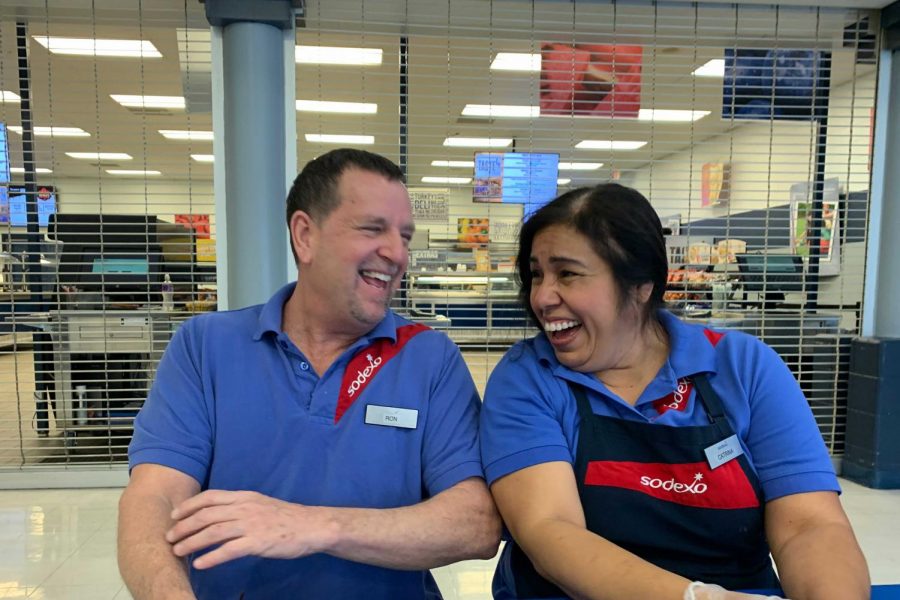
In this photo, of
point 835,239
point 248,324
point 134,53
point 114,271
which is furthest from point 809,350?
point 134,53

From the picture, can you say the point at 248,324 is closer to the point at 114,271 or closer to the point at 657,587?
the point at 657,587

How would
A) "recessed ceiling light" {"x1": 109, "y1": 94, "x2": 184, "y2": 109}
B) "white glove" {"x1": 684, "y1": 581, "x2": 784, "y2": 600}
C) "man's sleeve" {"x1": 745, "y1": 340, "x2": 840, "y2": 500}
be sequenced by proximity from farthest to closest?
"recessed ceiling light" {"x1": 109, "y1": 94, "x2": 184, "y2": 109} < "man's sleeve" {"x1": 745, "y1": 340, "x2": 840, "y2": 500} < "white glove" {"x1": 684, "y1": 581, "x2": 784, "y2": 600}

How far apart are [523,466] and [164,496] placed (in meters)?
0.71

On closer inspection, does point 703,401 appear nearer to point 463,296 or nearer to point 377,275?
point 377,275

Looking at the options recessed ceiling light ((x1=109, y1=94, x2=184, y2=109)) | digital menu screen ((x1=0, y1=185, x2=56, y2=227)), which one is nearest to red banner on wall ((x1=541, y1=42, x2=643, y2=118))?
digital menu screen ((x1=0, y1=185, x2=56, y2=227))

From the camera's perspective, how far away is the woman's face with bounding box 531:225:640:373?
4.04ft

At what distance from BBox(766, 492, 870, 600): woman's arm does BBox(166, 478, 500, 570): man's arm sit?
0.55 meters

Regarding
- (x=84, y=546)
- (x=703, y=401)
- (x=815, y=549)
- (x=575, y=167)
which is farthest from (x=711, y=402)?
(x=575, y=167)

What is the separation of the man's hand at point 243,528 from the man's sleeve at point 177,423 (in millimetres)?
172

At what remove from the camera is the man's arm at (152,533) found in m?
1.00

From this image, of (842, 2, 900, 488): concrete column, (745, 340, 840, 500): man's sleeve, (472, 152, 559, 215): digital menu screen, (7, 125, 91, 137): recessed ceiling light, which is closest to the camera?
(745, 340, 840, 500): man's sleeve

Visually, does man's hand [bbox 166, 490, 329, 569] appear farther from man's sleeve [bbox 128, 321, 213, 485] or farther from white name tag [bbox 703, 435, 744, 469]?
white name tag [bbox 703, 435, 744, 469]

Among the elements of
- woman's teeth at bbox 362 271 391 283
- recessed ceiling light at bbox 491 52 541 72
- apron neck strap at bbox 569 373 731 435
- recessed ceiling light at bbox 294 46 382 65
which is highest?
recessed ceiling light at bbox 491 52 541 72

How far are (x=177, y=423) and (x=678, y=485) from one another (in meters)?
1.03
